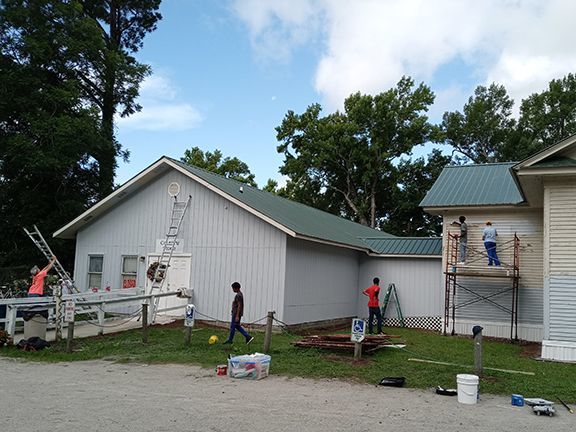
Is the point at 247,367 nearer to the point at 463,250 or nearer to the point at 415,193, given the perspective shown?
the point at 463,250

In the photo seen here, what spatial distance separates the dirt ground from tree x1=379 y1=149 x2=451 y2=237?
36277 millimetres

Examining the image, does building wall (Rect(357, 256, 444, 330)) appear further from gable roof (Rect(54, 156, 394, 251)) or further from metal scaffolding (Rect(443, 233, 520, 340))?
gable roof (Rect(54, 156, 394, 251))

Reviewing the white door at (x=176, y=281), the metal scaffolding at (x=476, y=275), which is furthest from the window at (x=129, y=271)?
the metal scaffolding at (x=476, y=275)

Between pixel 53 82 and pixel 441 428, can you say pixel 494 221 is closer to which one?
pixel 441 428

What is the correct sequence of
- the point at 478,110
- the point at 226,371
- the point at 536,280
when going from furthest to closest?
the point at 478,110 < the point at 536,280 < the point at 226,371

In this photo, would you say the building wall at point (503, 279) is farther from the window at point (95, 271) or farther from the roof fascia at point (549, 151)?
the window at point (95, 271)

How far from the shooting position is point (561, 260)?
13.4 metres

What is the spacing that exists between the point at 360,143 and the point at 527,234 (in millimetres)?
27723

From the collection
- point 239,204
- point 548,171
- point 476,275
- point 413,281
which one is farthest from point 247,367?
point 413,281

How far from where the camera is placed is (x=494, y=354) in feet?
46.7

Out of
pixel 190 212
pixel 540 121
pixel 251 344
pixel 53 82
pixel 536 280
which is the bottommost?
pixel 251 344

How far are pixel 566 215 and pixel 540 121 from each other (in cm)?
3363

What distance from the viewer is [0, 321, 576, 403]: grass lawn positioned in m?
9.92

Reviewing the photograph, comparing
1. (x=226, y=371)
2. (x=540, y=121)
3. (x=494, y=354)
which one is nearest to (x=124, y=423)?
(x=226, y=371)
